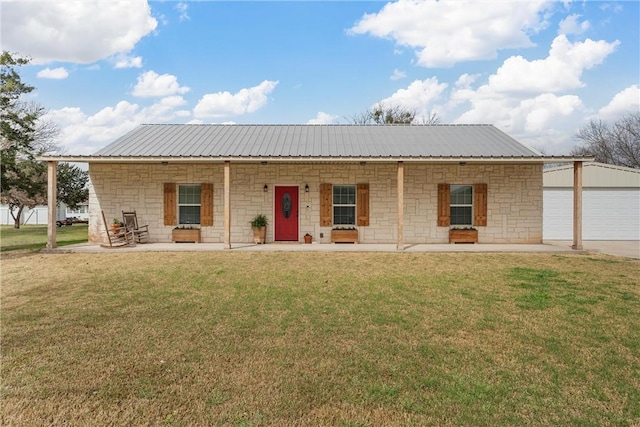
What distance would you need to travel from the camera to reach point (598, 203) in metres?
14.1

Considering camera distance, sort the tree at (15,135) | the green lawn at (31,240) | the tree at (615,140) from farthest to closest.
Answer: the tree at (615,140) < the tree at (15,135) < the green lawn at (31,240)

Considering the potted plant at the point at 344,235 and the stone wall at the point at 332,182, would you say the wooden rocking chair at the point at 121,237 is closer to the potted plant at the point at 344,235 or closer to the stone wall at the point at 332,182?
the stone wall at the point at 332,182

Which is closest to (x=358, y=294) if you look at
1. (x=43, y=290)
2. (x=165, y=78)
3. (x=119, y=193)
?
(x=43, y=290)

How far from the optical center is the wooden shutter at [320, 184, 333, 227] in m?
12.1

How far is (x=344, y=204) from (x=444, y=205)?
10.6 feet

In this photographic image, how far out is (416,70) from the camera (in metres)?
20.9

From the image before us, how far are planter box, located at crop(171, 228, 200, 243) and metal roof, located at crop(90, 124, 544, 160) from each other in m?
2.50

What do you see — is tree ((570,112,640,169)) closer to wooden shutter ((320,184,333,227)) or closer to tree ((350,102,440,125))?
tree ((350,102,440,125))

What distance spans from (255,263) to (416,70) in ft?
55.3

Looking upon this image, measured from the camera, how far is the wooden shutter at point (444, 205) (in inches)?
473

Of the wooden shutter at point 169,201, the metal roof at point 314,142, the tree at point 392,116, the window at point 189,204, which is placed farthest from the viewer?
the tree at point 392,116

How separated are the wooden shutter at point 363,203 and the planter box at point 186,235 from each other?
5.30 m

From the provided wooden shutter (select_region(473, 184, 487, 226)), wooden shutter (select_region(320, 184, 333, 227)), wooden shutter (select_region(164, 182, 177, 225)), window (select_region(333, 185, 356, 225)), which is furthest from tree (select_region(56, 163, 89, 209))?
wooden shutter (select_region(473, 184, 487, 226))

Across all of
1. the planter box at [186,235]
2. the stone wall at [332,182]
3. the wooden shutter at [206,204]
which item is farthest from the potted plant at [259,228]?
the planter box at [186,235]
